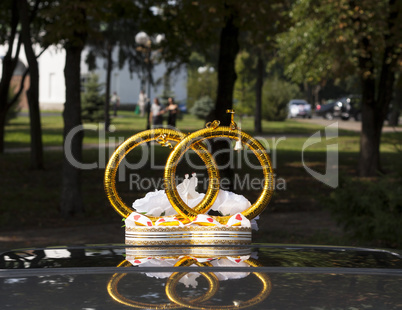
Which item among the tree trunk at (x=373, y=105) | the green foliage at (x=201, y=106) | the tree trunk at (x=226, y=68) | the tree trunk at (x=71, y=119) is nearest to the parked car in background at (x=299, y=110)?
the green foliage at (x=201, y=106)

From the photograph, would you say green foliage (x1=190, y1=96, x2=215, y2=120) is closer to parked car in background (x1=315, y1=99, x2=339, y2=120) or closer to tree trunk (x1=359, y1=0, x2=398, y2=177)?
parked car in background (x1=315, y1=99, x2=339, y2=120)

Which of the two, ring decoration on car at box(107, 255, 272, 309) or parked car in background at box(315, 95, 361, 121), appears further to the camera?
parked car in background at box(315, 95, 361, 121)

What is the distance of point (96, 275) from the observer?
6.94 ft

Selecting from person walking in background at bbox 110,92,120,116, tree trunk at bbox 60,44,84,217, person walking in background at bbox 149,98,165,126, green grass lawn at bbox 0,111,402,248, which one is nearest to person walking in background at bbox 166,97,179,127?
person walking in background at bbox 149,98,165,126

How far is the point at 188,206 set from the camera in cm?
303

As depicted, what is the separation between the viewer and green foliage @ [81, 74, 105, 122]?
141ft

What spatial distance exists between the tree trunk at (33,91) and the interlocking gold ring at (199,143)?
1516 cm

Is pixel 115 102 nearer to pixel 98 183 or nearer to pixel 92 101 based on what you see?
pixel 92 101

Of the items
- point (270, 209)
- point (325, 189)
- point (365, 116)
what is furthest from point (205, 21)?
point (365, 116)

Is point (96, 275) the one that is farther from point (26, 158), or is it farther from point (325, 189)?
point (26, 158)

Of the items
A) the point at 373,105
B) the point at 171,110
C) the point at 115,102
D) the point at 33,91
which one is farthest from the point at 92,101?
the point at 373,105

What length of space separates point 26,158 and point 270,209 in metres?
11.3

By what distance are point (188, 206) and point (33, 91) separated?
1700 cm

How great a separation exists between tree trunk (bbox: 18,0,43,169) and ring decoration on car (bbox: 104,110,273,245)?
49.5ft
